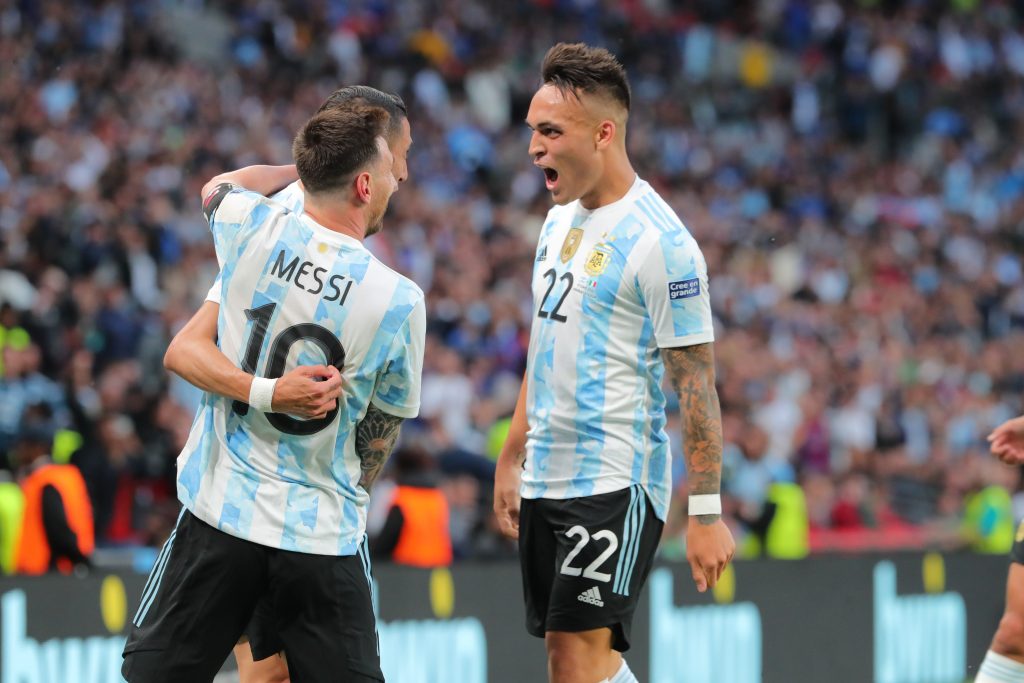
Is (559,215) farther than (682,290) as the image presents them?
Yes

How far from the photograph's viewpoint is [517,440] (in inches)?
211

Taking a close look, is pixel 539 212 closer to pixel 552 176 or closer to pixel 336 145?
pixel 552 176

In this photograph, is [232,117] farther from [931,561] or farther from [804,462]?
[931,561]

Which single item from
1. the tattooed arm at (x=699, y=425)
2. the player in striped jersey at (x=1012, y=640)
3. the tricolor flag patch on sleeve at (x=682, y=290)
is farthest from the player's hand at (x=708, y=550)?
the player in striped jersey at (x=1012, y=640)

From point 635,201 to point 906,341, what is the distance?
1378 centimetres

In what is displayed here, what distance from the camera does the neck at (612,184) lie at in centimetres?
510

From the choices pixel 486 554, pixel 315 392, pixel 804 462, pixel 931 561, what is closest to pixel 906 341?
pixel 804 462

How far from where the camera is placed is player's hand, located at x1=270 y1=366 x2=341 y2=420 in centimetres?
416

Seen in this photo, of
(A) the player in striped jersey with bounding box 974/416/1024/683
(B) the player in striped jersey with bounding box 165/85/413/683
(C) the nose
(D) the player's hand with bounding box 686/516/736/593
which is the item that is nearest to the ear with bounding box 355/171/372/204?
(B) the player in striped jersey with bounding box 165/85/413/683

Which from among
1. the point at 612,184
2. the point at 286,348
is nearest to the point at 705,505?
the point at 612,184

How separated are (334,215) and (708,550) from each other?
5.01 feet

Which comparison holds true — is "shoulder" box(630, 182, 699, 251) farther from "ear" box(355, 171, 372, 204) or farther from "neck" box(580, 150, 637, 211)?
"ear" box(355, 171, 372, 204)

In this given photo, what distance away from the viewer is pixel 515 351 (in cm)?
1400

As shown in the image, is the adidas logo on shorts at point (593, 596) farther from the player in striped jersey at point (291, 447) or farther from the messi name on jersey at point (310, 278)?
the messi name on jersey at point (310, 278)
